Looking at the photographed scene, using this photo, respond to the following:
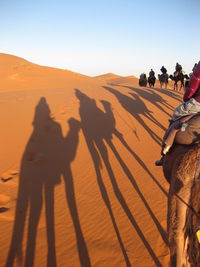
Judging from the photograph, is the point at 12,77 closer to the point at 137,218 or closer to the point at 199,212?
the point at 137,218

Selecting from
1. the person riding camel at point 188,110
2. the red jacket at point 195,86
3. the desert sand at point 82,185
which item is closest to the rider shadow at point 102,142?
the desert sand at point 82,185

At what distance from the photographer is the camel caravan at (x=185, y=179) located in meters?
2.80

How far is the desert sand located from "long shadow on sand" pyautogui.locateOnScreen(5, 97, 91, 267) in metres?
0.02

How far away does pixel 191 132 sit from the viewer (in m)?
3.22

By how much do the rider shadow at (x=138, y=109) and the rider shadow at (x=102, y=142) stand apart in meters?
1.07

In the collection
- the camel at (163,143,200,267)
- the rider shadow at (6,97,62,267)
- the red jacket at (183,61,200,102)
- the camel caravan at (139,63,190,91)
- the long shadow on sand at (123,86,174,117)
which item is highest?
the camel caravan at (139,63,190,91)

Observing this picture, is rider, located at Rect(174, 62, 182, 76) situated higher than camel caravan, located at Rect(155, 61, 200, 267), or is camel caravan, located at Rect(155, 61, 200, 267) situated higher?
rider, located at Rect(174, 62, 182, 76)

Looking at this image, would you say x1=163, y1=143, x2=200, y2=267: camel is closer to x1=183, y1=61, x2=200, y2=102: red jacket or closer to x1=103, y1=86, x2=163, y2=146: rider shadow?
x1=183, y1=61, x2=200, y2=102: red jacket

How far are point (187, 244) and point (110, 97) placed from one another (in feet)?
43.1

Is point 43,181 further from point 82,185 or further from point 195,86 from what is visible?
point 195,86

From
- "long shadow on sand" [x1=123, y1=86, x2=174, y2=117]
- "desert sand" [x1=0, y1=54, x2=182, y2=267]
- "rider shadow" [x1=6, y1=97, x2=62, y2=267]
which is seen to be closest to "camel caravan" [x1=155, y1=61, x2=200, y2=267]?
"desert sand" [x1=0, y1=54, x2=182, y2=267]

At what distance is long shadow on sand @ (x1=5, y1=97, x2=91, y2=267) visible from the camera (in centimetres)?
493

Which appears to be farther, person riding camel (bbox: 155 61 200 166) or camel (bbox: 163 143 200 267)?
person riding camel (bbox: 155 61 200 166)

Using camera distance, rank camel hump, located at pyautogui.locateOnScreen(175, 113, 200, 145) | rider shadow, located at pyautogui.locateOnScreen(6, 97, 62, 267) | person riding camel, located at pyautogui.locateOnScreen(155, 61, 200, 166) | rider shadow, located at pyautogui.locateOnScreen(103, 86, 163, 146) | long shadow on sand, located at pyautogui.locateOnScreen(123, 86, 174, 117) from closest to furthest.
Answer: camel hump, located at pyautogui.locateOnScreen(175, 113, 200, 145)
person riding camel, located at pyautogui.locateOnScreen(155, 61, 200, 166)
rider shadow, located at pyautogui.locateOnScreen(6, 97, 62, 267)
rider shadow, located at pyautogui.locateOnScreen(103, 86, 163, 146)
long shadow on sand, located at pyautogui.locateOnScreen(123, 86, 174, 117)
